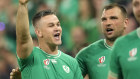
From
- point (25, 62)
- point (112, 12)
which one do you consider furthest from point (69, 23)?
point (25, 62)

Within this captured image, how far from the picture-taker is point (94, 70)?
594 cm

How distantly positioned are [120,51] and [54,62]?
1.89 metres

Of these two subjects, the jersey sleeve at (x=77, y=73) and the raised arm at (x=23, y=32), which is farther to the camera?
the jersey sleeve at (x=77, y=73)

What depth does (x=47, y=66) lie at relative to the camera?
17.9 ft

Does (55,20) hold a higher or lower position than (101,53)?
higher

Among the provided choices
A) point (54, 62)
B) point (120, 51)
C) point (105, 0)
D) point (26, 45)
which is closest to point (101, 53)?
point (54, 62)

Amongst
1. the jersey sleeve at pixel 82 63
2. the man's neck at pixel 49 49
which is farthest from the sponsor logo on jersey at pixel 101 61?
the man's neck at pixel 49 49


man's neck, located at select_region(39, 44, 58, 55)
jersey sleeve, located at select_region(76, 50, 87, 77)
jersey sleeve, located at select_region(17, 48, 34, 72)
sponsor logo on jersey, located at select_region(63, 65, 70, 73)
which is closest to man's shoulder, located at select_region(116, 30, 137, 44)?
jersey sleeve, located at select_region(17, 48, 34, 72)

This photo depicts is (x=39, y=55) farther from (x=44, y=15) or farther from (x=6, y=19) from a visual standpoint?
(x=6, y=19)

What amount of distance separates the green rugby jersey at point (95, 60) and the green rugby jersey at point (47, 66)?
311mm

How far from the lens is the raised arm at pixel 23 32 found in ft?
16.3

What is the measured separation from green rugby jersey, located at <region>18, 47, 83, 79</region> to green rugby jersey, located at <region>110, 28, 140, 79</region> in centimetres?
162

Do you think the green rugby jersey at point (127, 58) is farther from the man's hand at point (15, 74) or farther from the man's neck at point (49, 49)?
the man's hand at point (15, 74)

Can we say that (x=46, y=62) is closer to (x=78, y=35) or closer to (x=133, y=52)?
(x=133, y=52)
